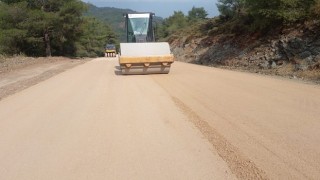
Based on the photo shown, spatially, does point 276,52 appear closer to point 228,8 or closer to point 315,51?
point 315,51

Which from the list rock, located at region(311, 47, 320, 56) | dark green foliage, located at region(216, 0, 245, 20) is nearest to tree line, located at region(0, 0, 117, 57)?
dark green foliage, located at region(216, 0, 245, 20)

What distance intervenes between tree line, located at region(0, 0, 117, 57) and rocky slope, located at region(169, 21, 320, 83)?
15303mm

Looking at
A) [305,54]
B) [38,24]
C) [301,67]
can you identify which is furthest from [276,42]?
[38,24]

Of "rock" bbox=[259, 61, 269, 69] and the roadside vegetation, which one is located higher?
the roadside vegetation

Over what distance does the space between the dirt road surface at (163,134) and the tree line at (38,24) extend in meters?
26.3

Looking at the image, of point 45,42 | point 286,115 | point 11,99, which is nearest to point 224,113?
point 286,115

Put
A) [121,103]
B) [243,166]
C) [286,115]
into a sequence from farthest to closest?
[121,103]
[286,115]
[243,166]

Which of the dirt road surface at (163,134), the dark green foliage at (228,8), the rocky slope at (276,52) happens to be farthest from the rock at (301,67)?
the dark green foliage at (228,8)

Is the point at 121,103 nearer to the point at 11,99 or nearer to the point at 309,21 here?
the point at 11,99

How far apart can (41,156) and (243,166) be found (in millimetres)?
2965

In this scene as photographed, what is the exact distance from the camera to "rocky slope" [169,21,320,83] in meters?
18.1

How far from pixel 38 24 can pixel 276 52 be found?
23.2m

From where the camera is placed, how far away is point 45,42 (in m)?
40.1

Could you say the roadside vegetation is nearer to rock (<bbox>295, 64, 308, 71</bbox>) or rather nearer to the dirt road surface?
rock (<bbox>295, 64, 308, 71</bbox>)
